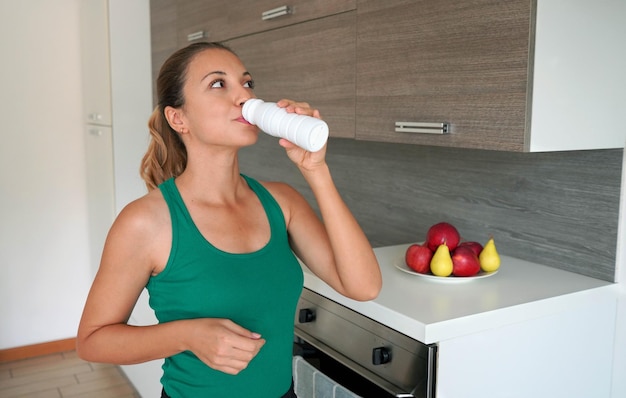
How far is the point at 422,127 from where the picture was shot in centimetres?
154

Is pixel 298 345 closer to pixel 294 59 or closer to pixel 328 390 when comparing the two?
pixel 328 390

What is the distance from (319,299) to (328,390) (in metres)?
0.23

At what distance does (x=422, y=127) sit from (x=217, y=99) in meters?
0.61

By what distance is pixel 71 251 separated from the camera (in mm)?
3781

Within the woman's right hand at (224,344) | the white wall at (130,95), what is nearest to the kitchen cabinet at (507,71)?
the woman's right hand at (224,344)

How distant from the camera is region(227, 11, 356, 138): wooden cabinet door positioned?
182 centimetres

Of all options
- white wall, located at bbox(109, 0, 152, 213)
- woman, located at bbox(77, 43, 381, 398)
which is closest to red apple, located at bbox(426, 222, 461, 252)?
woman, located at bbox(77, 43, 381, 398)

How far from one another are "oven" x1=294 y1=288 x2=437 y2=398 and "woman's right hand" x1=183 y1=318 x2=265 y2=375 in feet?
1.46

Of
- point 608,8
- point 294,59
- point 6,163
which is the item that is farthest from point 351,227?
point 6,163

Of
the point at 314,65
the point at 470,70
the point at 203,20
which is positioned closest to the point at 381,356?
the point at 470,70

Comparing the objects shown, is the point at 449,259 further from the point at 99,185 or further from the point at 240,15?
the point at 99,185

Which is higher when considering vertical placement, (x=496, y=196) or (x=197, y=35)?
(x=197, y=35)

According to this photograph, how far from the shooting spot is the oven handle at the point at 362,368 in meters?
1.28

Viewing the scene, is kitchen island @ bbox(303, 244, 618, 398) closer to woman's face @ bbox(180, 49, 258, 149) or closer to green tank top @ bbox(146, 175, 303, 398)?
green tank top @ bbox(146, 175, 303, 398)
